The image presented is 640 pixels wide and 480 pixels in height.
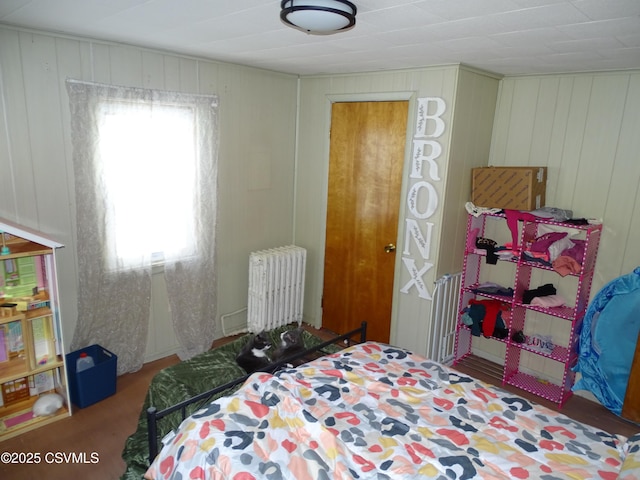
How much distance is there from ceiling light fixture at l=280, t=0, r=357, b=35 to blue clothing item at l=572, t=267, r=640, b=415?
2646 mm

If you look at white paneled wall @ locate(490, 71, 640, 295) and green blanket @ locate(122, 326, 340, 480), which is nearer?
green blanket @ locate(122, 326, 340, 480)

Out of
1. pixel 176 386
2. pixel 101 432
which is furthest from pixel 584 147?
pixel 101 432

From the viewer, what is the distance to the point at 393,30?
231 cm

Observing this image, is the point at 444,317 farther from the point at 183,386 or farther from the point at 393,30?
the point at 393,30

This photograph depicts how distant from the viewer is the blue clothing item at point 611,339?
3.04 meters

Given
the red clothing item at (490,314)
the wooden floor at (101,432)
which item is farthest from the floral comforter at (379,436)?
the red clothing item at (490,314)

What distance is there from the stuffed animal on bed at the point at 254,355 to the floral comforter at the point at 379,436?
0.67 meters

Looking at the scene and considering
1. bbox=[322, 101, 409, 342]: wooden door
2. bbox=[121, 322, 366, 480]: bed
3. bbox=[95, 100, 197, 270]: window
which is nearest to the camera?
bbox=[121, 322, 366, 480]: bed

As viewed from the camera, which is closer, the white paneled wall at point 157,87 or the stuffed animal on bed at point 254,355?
the white paneled wall at point 157,87

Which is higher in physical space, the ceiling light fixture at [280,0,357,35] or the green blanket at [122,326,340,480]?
the ceiling light fixture at [280,0,357,35]

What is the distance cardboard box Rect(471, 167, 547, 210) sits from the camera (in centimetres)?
330

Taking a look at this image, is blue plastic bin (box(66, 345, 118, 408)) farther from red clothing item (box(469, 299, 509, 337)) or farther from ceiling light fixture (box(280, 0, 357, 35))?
Result: red clothing item (box(469, 299, 509, 337))

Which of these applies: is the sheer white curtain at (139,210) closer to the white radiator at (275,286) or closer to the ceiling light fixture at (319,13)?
the white radiator at (275,286)

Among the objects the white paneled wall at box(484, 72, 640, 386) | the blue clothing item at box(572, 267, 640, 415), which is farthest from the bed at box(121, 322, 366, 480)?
the white paneled wall at box(484, 72, 640, 386)
